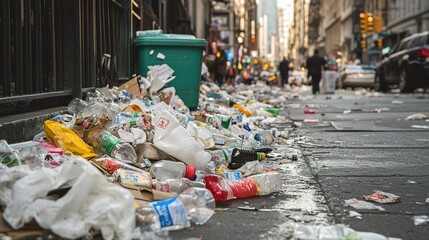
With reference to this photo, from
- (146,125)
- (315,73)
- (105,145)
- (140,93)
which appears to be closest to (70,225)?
(105,145)

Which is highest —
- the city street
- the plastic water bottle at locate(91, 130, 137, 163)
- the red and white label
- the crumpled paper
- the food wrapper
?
the red and white label

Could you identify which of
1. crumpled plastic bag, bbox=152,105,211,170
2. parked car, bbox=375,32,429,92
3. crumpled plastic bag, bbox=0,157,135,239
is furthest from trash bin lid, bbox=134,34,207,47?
parked car, bbox=375,32,429,92

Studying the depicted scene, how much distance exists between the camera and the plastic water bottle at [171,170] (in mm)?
4273

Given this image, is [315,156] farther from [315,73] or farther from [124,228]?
[315,73]

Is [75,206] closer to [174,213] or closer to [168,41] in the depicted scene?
[174,213]

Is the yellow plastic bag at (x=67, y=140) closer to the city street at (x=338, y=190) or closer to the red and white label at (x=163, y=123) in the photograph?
the red and white label at (x=163, y=123)

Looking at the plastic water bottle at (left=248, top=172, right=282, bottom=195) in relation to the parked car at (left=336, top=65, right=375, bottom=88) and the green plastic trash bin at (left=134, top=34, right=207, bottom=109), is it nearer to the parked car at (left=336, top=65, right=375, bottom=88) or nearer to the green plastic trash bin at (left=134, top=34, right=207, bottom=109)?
the green plastic trash bin at (left=134, top=34, right=207, bottom=109)

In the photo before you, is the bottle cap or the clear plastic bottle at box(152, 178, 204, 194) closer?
the clear plastic bottle at box(152, 178, 204, 194)

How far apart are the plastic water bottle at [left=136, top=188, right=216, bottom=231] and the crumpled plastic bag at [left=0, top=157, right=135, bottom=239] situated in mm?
141

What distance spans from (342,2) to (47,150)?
8548 cm

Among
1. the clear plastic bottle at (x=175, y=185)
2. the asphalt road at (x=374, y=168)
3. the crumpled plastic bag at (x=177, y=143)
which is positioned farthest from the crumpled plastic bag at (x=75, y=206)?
the crumpled plastic bag at (x=177, y=143)

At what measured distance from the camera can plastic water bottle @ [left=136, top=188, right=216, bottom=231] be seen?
2.99m

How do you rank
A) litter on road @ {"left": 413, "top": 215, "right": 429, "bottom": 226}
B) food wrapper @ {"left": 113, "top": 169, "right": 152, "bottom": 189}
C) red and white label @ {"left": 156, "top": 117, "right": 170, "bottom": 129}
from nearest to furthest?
litter on road @ {"left": 413, "top": 215, "right": 429, "bottom": 226} < food wrapper @ {"left": 113, "top": 169, "right": 152, "bottom": 189} < red and white label @ {"left": 156, "top": 117, "right": 170, "bottom": 129}

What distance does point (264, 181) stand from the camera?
4141mm
